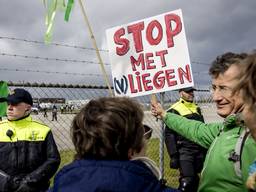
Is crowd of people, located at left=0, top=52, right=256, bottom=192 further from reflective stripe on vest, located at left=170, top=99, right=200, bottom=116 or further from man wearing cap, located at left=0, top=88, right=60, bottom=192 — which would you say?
reflective stripe on vest, located at left=170, top=99, right=200, bottom=116

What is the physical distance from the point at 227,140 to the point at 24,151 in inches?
90.2

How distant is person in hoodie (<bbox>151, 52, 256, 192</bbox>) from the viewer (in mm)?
1871

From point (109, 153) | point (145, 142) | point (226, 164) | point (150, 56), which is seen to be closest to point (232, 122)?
point (226, 164)

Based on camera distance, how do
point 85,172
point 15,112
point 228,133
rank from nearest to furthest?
1. point 85,172
2. point 228,133
3. point 15,112

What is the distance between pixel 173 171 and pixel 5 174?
5.59m

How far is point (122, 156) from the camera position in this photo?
5.75 ft

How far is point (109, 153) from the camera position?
1739 mm

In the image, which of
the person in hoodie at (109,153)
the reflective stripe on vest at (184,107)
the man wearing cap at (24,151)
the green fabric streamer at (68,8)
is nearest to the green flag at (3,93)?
the man wearing cap at (24,151)

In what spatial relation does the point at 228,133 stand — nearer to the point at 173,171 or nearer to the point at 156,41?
the point at 156,41

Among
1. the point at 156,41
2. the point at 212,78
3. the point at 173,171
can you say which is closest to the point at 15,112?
the point at 156,41

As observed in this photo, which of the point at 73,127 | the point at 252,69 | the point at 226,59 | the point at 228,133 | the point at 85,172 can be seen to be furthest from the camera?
the point at 226,59

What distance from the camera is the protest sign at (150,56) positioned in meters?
3.99

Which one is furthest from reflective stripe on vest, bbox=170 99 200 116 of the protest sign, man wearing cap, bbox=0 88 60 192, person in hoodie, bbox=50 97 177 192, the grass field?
person in hoodie, bbox=50 97 177 192

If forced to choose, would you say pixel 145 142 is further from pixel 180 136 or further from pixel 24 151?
pixel 180 136
